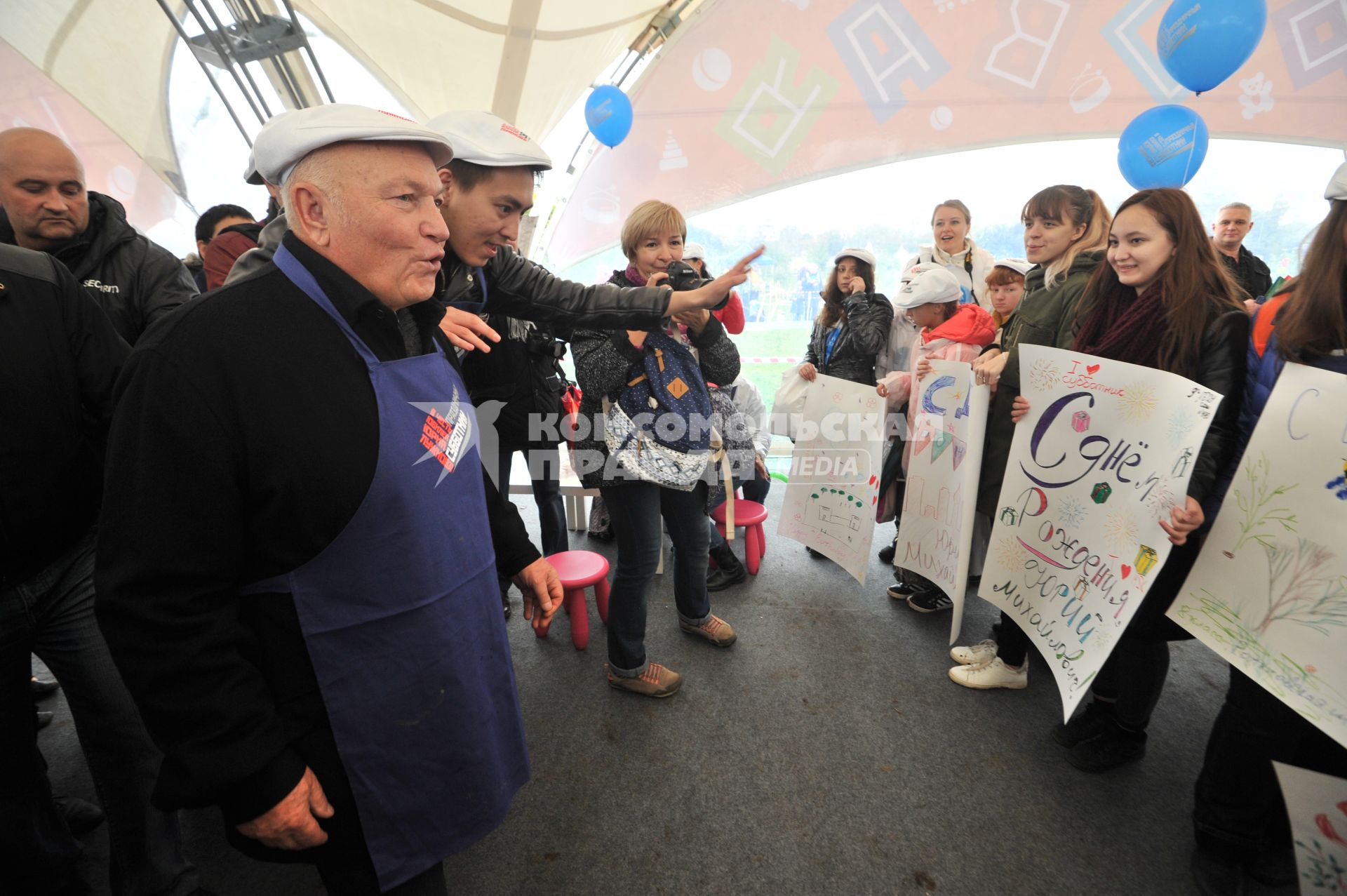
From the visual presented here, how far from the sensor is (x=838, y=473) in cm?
272

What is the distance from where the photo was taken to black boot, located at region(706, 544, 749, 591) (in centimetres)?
291

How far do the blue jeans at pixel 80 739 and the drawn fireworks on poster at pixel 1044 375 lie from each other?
7.76ft

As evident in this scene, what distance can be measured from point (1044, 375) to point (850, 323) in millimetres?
1229

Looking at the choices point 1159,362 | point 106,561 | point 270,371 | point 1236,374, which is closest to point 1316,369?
point 1236,374

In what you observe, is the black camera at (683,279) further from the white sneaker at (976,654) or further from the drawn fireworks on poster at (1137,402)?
the white sneaker at (976,654)

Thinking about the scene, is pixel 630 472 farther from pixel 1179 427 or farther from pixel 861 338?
pixel 861 338

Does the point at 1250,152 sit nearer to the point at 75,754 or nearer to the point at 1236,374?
the point at 1236,374

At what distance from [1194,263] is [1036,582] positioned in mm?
929

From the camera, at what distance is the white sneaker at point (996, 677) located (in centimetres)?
210

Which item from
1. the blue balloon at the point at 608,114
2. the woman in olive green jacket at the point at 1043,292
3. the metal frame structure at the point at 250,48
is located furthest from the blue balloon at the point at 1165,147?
the metal frame structure at the point at 250,48

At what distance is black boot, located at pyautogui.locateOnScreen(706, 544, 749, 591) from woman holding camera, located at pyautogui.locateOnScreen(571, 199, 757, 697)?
77cm

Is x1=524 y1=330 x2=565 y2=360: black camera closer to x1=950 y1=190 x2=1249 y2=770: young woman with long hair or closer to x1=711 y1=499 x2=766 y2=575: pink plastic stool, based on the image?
x1=711 y1=499 x2=766 y2=575: pink plastic stool

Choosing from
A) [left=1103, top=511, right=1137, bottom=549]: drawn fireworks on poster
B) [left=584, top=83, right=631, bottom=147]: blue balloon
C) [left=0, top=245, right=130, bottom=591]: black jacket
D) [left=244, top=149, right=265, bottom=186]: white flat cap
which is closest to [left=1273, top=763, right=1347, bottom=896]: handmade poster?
[left=1103, top=511, right=1137, bottom=549]: drawn fireworks on poster

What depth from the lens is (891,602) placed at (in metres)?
2.74
